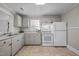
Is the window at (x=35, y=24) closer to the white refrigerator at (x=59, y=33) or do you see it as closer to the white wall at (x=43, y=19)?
the white wall at (x=43, y=19)

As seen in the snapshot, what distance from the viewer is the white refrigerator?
5.04 metres

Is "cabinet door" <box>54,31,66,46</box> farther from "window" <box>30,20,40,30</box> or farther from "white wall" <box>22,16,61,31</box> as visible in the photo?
"window" <box>30,20,40,30</box>

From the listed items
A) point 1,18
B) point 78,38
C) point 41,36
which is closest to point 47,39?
point 41,36

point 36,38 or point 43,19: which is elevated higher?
point 43,19

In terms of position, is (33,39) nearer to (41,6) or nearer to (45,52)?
(45,52)

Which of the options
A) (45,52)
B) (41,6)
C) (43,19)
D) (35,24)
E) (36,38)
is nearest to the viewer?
(41,6)

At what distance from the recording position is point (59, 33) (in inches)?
200

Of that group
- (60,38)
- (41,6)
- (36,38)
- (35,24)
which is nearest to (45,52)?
(60,38)

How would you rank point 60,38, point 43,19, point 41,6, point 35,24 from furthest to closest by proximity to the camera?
1. point 35,24
2. point 43,19
3. point 60,38
4. point 41,6

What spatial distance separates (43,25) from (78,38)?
8.30 ft

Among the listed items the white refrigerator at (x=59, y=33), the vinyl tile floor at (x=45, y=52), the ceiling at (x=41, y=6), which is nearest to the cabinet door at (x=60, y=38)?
the white refrigerator at (x=59, y=33)

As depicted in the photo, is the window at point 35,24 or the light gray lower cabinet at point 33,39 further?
the window at point 35,24

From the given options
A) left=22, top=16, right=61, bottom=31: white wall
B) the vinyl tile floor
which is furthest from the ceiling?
the vinyl tile floor

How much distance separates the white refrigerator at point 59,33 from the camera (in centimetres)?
504
